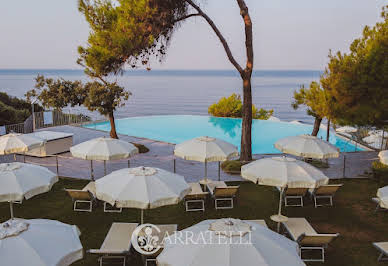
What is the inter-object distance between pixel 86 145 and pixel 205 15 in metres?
7.49

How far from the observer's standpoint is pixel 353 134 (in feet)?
65.5

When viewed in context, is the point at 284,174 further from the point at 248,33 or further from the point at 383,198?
the point at 248,33

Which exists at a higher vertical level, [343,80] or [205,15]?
[205,15]

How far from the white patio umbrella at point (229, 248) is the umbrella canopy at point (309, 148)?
6.22 metres

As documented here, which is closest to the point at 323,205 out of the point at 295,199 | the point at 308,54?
the point at 295,199

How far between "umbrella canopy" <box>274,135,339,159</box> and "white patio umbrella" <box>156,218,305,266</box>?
622cm

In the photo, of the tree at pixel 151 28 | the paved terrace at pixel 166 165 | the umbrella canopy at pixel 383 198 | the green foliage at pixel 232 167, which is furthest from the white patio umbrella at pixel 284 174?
the tree at pixel 151 28

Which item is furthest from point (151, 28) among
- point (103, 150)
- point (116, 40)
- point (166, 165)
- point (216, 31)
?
point (103, 150)

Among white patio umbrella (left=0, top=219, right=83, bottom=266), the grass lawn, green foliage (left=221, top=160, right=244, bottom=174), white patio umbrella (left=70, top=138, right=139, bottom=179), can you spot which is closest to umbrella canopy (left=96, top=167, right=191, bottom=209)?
the grass lawn

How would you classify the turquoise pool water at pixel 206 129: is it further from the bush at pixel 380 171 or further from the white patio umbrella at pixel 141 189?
the white patio umbrella at pixel 141 189

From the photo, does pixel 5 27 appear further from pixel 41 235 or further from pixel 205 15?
pixel 41 235

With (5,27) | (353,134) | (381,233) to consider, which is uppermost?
(5,27)

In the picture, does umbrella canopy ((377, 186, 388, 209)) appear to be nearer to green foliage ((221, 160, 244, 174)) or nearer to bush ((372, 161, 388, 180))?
bush ((372, 161, 388, 180))

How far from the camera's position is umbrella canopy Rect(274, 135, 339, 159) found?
10.2 meters
